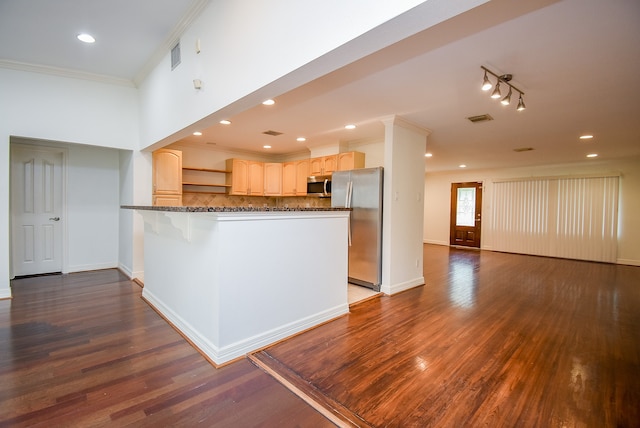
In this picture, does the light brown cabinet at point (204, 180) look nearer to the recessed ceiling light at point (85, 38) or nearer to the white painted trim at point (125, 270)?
the white painted trim at point (125, 270)

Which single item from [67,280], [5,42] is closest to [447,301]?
[67,280]

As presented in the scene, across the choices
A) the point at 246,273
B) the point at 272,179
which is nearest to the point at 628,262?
the point at 272,179

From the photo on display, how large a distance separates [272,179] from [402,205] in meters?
Answer: 3.41

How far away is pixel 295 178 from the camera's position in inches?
251

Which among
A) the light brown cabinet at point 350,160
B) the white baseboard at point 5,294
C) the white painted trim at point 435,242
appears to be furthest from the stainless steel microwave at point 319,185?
the white painted trim at point 435,242

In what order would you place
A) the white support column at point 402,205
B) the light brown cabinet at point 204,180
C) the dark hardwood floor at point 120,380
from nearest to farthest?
the dark hardwood floor at point 120,380, the white support column at point 402,205, the light brown cabinet at point 204,180

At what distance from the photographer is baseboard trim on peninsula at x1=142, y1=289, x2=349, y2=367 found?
7.30ft

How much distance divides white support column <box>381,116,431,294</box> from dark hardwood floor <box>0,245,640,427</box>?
657mm

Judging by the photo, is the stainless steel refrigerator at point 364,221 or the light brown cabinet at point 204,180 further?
the light brown cabinet at point 204,180

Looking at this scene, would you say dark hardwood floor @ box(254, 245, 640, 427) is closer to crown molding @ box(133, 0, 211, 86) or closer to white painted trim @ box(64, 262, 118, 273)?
crown molding @ box(133, 0, 211, 86)

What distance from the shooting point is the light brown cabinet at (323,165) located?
5.55 m

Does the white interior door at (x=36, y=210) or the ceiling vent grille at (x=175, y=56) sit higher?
the ceiling vent grille at (x=175, y=56)

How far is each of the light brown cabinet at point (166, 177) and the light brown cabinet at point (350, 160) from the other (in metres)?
3.00

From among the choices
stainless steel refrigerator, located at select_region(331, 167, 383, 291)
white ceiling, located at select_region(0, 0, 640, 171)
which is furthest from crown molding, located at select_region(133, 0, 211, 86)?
stainless steel refrigerator, located at select_region(331, 167, 383, 291)
